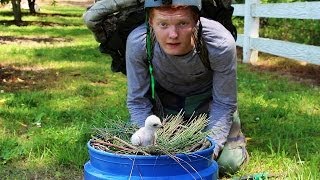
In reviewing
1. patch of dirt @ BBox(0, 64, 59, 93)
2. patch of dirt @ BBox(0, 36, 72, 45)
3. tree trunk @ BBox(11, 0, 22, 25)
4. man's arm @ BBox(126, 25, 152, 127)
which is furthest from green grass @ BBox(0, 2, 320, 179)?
tree trunk @ BBox(11, 0, 22, 25)

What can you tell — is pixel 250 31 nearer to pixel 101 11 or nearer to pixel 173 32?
pixel 101 11

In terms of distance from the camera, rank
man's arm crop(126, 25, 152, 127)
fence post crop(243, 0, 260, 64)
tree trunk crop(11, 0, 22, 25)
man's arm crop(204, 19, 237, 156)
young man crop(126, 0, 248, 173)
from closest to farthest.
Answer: young man crop(126, 0, 248, 173) < man's arm crop(204, 19, 237, 156) < man's arm crop(126, 25, 152, 127) < fence post crop(243, 0, 260, 64) < tree trunk crop(11, 0, 22, 25)

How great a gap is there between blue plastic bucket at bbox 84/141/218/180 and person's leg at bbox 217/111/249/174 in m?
1.01

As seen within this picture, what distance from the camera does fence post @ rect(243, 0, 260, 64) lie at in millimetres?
8445

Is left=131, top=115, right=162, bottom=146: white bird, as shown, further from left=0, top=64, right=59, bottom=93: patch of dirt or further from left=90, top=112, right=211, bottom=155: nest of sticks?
left=0, top=64, right=59, bottom=93: patch of dirt

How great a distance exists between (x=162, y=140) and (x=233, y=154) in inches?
41.9

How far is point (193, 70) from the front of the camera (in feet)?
10.6

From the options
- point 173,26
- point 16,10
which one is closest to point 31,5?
point 16,10

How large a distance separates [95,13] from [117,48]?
1.03ft

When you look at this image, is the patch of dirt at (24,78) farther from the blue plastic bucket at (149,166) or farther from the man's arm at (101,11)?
the blue plastic bucket at (149,166)

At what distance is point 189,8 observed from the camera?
2.72m

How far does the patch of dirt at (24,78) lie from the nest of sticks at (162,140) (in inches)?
134

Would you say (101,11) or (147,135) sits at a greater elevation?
(101,11)

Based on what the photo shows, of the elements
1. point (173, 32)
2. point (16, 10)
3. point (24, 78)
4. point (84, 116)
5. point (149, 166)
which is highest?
point (173, 32)
